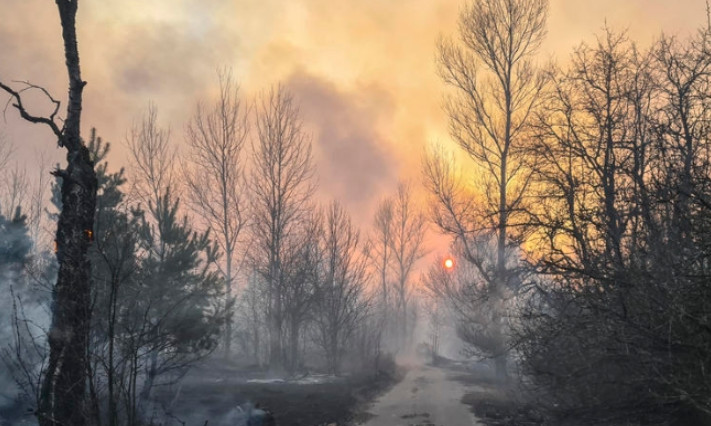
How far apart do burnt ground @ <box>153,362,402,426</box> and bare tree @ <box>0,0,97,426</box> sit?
8.19ft

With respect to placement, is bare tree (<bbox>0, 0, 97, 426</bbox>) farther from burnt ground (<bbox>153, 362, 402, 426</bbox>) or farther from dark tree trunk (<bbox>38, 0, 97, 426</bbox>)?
burnt ground (<bbox>153, 362, 402, 426</bbox>)

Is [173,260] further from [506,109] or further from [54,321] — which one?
[506,109]

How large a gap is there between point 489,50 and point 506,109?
2.83 metres

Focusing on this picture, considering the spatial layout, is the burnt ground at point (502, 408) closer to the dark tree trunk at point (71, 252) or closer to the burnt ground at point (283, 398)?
the burnt ground at point (283, 398)

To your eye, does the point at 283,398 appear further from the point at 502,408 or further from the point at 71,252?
the point at 71,252

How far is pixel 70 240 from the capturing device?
675cm

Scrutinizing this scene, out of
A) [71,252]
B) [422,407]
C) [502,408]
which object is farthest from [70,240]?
[502,408]

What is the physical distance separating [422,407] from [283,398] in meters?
4.90

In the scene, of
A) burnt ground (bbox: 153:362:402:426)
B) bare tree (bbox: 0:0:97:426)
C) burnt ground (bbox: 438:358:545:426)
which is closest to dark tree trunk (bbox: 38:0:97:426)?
bare tree (bbox: 0:0:97:426)

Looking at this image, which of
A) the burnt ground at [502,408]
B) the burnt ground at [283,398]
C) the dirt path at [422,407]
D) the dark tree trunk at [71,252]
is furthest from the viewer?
the dirt path at [422,407]

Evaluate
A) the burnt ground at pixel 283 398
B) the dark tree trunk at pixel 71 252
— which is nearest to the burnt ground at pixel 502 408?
the burnt ground at pixel 283 398

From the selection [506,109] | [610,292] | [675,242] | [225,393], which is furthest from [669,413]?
[506,109]

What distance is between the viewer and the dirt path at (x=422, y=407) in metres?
12.5

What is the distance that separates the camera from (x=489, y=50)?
2056cm
